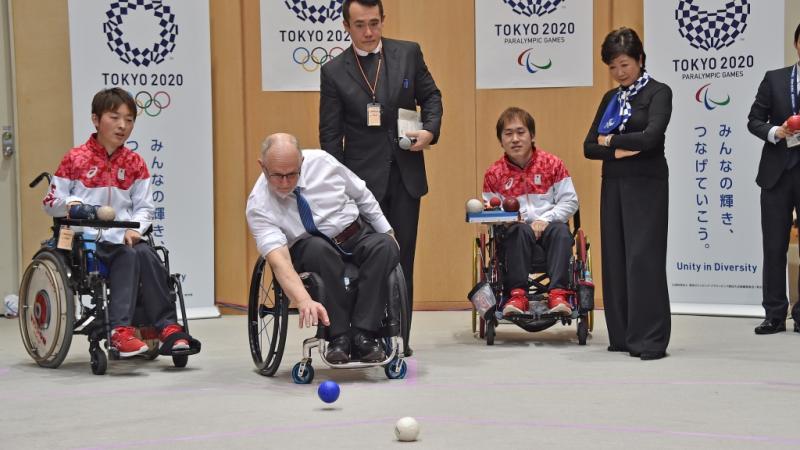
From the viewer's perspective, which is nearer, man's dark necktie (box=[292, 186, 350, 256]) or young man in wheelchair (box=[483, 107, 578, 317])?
man's dark necktie (box=[292, 186, 350, 256])

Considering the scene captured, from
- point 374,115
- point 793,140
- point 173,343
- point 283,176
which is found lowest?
point 173,343

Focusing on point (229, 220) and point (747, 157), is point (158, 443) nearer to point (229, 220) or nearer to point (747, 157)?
point (229, 220)

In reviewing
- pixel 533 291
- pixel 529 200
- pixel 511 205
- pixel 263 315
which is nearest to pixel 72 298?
pixel 263 315

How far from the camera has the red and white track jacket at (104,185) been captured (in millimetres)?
4203

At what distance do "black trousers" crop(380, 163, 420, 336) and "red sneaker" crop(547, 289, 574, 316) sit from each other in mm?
622

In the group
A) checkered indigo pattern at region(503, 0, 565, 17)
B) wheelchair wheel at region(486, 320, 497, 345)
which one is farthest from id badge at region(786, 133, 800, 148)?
checkered indigo pattern at region(503, 0, 565, 17)

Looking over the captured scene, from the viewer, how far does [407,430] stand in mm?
2764

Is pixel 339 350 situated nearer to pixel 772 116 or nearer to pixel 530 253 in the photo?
pixel 530 253

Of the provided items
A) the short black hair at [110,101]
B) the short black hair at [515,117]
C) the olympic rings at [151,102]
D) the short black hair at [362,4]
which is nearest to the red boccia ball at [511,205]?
the short black hair at [515,117]

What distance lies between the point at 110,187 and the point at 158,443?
1684 mm

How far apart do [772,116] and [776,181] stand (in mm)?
322

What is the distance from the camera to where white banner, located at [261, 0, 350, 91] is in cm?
596

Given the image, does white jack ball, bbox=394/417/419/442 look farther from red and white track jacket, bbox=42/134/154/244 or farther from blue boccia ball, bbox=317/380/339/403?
red and white track jacket, bbox=42/134/154/244

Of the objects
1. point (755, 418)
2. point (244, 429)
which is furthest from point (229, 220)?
point (755, 418)
